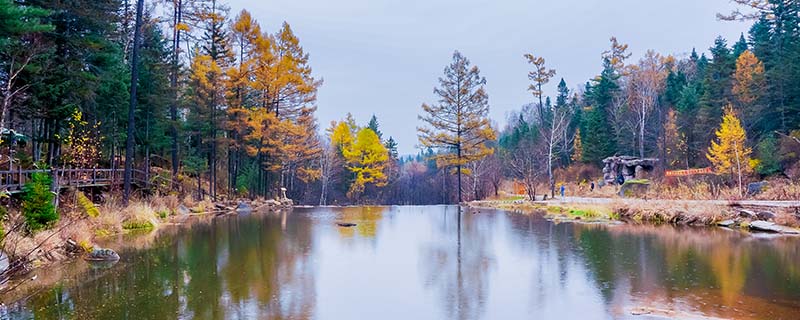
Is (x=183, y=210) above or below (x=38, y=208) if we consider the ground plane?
below

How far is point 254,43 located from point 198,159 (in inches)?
310

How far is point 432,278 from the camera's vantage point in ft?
31.1

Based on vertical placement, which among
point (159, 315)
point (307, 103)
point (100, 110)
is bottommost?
point (159, 315)

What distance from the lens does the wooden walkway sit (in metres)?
14.2

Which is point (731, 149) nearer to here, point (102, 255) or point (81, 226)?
point (102, 255)

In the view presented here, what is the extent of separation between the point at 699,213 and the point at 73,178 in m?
22.4

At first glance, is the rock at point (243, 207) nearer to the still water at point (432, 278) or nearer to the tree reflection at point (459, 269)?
the still water at point (432, 278)

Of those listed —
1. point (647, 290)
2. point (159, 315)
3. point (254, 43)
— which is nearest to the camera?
point (159, 315)

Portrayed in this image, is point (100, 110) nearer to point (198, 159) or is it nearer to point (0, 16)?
point (198, 159)

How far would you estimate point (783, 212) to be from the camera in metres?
16.9

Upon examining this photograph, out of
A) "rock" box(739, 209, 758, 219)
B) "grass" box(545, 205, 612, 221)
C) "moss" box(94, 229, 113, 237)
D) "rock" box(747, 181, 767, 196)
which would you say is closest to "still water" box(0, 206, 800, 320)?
"moss" box(94, 229, 113, 237)

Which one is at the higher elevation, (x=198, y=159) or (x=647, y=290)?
(x=198, y=159)

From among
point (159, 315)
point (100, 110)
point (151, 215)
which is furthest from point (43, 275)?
point (100, 110)

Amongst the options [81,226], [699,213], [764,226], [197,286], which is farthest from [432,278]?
[699,213]
